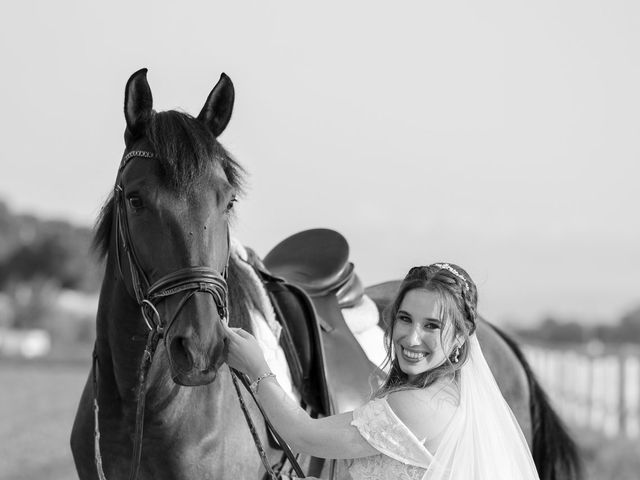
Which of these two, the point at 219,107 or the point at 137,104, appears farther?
the point at 219,107

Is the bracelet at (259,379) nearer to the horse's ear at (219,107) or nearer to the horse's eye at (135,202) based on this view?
the horse's eye at (135,202)

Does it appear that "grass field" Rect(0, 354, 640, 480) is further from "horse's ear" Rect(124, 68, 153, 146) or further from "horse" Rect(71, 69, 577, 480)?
"horse's ear" Rect(124, 68, 153, 146)

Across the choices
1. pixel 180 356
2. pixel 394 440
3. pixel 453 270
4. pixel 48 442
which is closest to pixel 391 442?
pixel 394 440

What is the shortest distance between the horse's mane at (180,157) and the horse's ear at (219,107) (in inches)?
5.8

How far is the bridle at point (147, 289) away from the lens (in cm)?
309

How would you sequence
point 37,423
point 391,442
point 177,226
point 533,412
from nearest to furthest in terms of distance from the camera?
point 391,442, point 177,226, point 533,412, point 37,423

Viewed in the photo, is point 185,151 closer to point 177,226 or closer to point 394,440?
point 177,226

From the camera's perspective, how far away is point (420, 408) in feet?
9.68

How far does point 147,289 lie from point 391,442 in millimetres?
1027

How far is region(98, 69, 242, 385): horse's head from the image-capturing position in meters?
3.03

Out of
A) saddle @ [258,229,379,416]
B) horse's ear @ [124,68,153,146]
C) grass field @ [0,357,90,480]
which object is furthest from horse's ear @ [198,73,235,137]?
grass field @ [0,357,90,480]

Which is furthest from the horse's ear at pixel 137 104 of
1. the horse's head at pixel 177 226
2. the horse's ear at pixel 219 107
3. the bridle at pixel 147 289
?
the horse's ear at pixel 219 107

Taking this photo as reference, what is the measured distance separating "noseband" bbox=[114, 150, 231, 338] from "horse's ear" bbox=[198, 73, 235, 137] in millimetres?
382

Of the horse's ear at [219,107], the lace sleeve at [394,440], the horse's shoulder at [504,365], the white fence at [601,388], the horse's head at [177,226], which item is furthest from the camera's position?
the white fence at [601,388]
